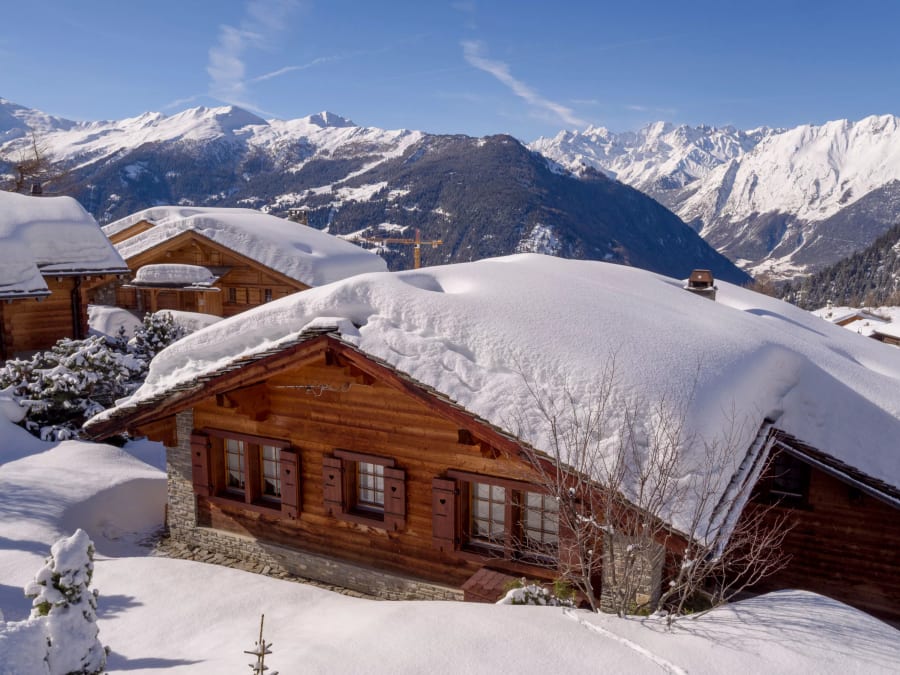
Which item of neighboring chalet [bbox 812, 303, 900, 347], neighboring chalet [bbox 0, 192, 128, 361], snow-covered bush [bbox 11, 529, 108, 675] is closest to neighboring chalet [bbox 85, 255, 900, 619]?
snow-covered bush [bbox 11, 529, 108, 675]

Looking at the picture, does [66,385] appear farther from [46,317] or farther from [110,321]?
[110,321]

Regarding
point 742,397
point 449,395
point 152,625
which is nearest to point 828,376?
point 742,397

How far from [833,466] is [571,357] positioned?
14.5 ft

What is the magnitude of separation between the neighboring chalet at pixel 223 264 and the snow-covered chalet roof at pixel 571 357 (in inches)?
781

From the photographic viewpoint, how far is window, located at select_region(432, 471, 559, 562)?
361 inches

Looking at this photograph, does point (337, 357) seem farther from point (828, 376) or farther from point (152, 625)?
point (828, 376)

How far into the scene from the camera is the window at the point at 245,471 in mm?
10898

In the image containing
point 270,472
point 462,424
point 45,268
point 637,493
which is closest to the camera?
point 637,493

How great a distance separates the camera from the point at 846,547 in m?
10.5

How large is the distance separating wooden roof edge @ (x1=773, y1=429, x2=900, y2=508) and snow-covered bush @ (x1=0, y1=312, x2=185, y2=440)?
51.4ft

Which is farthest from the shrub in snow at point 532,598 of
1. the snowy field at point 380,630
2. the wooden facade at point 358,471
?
the wooden facade at point 358,471

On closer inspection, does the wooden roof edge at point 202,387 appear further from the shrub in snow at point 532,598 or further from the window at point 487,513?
the shrub in snow at point 532,598

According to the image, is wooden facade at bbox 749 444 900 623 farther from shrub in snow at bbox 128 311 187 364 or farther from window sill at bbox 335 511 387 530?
shrub in snow at bbox 128 311 187 364

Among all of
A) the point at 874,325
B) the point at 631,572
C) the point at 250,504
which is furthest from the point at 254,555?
the point at 874,325
